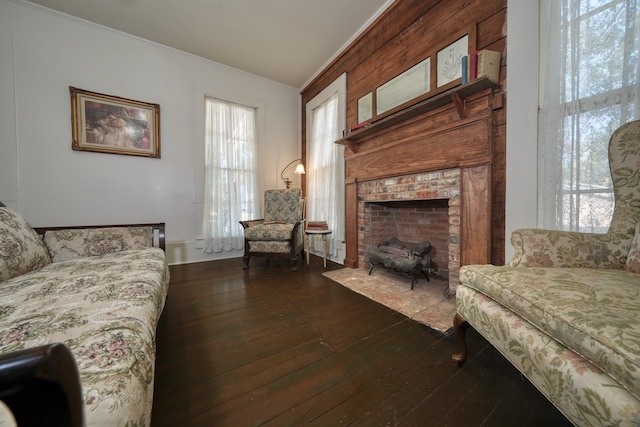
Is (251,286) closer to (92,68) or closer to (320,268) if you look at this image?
(320,268)

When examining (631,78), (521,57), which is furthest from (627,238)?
(521,57)

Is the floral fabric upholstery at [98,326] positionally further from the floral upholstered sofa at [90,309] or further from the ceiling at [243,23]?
the ceiling at [243,23]

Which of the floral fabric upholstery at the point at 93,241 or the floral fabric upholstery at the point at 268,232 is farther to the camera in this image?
the floral fabric upholstery at the point at 268,232

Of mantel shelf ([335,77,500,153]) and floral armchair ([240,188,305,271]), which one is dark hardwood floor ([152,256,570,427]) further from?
mantel shelf ([335,77,500,153])

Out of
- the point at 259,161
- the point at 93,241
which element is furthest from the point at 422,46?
the point at 93,241

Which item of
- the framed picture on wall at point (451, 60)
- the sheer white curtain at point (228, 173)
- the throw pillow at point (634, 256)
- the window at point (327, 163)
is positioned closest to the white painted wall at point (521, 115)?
the framed picture on wall at point (451, 60)

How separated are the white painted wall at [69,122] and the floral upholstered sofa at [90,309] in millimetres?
1262

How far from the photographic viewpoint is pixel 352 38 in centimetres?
279

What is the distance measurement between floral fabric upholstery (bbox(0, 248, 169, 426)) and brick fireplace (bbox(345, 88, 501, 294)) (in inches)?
75.6

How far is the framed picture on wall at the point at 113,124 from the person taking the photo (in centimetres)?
256

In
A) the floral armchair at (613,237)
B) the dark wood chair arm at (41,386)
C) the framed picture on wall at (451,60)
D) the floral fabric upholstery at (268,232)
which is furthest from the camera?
the floral fabric upholstery at (268,232)

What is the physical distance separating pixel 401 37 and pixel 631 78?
5.69 ft

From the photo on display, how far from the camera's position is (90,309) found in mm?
781

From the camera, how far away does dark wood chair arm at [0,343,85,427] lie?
0.77 ft
